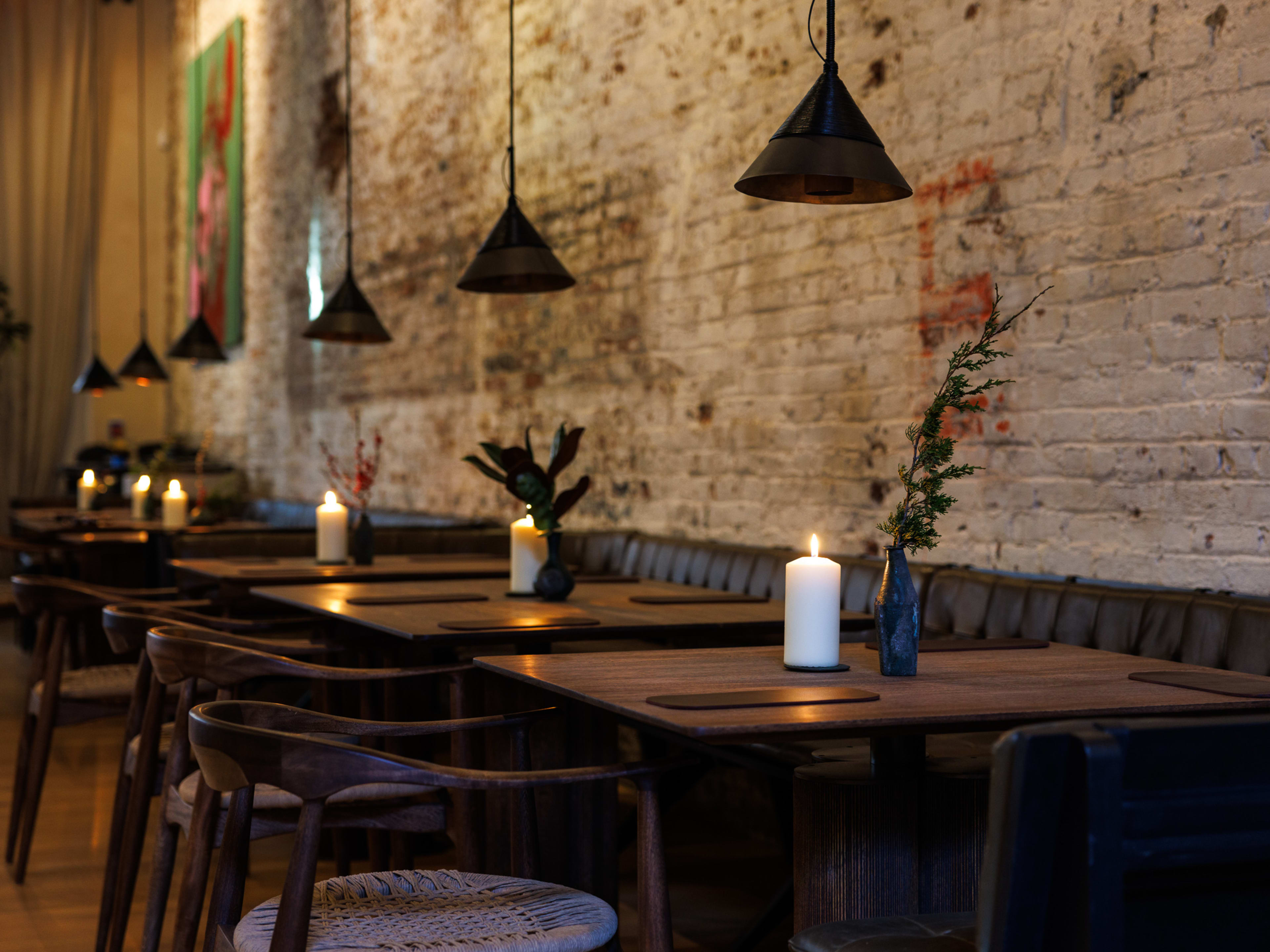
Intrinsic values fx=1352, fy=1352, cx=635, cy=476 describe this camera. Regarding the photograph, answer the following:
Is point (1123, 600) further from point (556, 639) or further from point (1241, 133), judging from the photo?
point (556, 639)

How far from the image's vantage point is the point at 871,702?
5.58 ft

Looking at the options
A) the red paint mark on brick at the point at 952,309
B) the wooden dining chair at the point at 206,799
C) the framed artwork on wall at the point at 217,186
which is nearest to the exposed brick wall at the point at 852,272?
the red paint mark on brick at the point at 952,309

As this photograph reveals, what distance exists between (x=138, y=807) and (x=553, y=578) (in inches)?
40.2

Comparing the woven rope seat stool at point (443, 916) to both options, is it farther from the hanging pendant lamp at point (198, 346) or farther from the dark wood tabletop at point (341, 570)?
the hanging pendant lamp at point (198, 346)

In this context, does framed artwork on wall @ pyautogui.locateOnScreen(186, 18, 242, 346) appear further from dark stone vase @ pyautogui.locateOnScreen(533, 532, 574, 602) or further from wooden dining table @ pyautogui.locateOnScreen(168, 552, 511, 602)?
dark stone vase @ pyautogui.locateOnScreen(533, 532, 574, 602)

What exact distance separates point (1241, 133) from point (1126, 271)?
39 cm

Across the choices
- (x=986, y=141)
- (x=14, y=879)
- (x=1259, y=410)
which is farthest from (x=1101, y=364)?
(x=14, y=879)

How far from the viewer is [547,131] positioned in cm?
586

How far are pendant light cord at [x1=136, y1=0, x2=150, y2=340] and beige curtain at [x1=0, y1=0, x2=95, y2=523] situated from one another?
1.41ft

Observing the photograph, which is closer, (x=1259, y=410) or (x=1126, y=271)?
(x=1259, y=410)

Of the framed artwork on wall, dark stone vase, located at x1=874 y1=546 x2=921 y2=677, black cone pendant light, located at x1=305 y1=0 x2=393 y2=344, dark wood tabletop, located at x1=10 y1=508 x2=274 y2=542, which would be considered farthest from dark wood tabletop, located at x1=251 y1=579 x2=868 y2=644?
the framed artwork on wall

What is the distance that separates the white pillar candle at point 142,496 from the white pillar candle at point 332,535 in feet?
10.2

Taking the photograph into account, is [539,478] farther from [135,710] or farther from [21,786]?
[21,786]

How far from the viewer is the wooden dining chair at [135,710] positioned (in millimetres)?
2740
